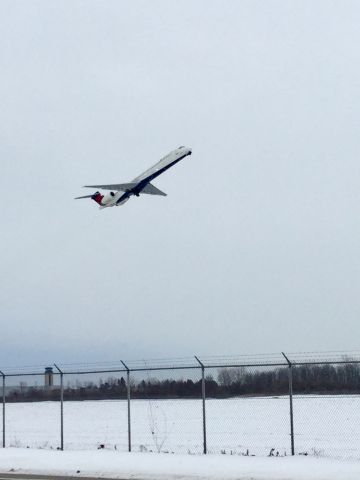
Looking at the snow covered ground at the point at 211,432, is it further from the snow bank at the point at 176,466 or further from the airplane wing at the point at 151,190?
the airplane wing at the point at 151,190

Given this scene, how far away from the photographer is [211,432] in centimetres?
3388

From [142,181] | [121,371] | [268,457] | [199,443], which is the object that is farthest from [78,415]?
[268,457]

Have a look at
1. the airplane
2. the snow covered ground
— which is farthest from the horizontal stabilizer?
the snow covered ground

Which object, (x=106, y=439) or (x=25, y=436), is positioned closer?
(x=106, y=439)

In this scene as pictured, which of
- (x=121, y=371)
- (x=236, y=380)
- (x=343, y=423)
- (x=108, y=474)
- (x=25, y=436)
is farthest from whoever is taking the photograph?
(x=343, y=423)

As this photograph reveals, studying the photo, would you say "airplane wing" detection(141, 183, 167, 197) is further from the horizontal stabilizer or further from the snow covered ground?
the snow covered ground

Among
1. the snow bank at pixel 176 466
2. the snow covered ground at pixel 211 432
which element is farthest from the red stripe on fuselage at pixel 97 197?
the snow bank at pixel 176 466

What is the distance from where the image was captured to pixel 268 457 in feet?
67.9

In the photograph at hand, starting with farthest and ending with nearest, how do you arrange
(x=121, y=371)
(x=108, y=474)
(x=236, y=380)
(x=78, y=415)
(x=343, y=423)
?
(x=78, y=415) → (x=343, y=423) → (x=236, y=380) → (x=121, y=371) → (x=108, y=474)

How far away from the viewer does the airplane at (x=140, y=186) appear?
3431 centimetres

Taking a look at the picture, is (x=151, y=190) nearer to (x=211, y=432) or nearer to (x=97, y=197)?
(x=97, y=197)

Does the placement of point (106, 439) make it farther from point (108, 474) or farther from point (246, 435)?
point (108, 474)

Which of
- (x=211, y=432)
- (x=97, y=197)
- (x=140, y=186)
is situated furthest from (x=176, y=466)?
(x=97, y=197)

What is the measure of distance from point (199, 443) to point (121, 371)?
5210 mm
